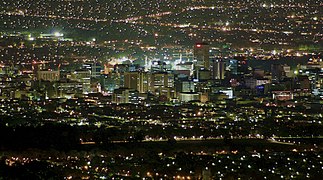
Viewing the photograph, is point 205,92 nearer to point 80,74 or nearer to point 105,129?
point 80,74

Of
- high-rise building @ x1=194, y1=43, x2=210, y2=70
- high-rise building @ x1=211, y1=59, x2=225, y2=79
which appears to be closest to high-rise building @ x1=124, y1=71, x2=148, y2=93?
high-rise building @ x1=211, y1=59, x2=225, y2=79

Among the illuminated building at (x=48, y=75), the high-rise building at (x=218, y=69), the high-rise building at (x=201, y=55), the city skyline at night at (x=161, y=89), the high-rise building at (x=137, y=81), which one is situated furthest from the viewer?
the high-rise building at (x=201, y=55)

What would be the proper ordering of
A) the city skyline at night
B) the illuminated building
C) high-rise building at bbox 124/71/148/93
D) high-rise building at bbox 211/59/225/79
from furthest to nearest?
high-rise building at bbox 211/59/225/79
the illuminated building
high-rise building at bbox 124/71/148/93
the city skyline at night

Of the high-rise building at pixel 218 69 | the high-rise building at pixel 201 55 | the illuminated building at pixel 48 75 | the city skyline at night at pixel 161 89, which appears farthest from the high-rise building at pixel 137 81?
the high-rise building at pixel 201 55

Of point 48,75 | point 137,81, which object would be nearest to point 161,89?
point 137,81

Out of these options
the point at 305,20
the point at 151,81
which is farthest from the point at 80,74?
the point at 305,20

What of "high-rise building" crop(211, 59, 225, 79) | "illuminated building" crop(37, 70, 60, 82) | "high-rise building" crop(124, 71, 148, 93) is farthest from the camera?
"high-rise building" crop(211, 59, 225, 79)

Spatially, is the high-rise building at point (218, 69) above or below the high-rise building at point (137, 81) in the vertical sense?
above

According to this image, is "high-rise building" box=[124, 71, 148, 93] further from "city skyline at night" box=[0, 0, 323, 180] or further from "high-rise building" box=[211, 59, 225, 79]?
"high-rise building" box=[211, 59, 225, 79]

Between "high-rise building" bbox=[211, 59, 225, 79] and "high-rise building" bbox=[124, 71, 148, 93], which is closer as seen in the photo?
"high-rise building" bbox=[124, 71, 148, 93]

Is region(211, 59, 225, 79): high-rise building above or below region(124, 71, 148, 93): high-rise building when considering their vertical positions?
above

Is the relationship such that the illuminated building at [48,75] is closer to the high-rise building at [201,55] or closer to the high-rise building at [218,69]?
the high-rise building at [201,55]
